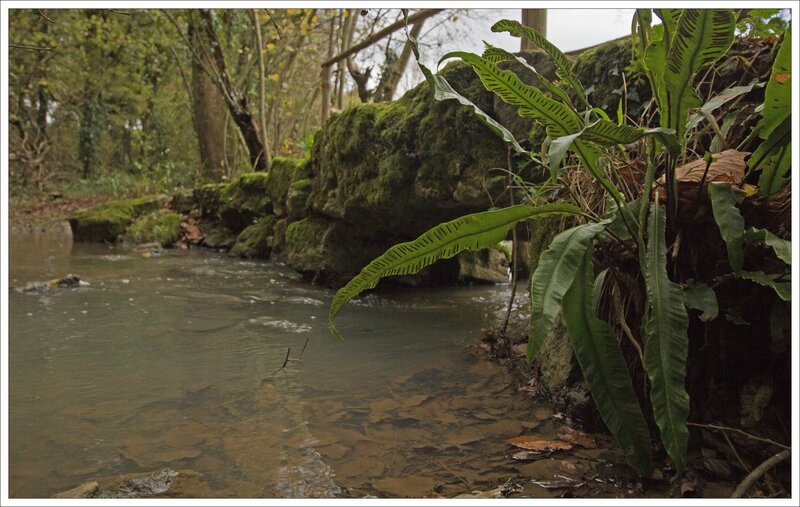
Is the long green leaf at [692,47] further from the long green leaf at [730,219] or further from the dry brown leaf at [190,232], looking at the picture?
the dry brown leaf at [190,232]

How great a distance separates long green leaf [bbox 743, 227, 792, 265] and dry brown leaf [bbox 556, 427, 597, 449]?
2.39 ft

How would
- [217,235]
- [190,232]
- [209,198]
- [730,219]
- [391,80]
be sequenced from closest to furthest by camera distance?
1. [730,219]
2. [217,235]
3. [190,232]
4. [209,198]
5. [391,80]

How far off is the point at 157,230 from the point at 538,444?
318 inches

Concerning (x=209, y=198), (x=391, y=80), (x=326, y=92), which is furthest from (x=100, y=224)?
(x=391, y=80)

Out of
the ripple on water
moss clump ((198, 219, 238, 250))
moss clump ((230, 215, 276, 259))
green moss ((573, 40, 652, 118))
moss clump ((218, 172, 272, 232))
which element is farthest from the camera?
moss clump ((198, 219, 238, 250))

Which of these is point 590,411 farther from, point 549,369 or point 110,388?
point 110,388

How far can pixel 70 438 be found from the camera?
1.73 meters

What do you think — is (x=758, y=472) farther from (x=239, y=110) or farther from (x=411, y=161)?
(x=239, y=110)

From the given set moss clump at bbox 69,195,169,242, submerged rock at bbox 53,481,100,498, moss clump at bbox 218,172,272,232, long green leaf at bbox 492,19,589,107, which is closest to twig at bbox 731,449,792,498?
long green leaf at bbox 492,19,589,107

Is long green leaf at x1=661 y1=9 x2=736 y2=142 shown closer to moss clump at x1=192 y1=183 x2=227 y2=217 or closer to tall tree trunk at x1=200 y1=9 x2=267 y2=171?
moss clump at x1=192 y1=183 x2=227 y2=217

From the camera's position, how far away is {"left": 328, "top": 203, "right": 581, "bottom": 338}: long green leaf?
5.01 ft

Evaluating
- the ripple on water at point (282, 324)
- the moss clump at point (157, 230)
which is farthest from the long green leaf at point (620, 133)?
the moss clump at point (157, 230)

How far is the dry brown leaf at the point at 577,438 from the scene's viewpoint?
1646 mm

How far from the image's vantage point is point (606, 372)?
4.58 feet
